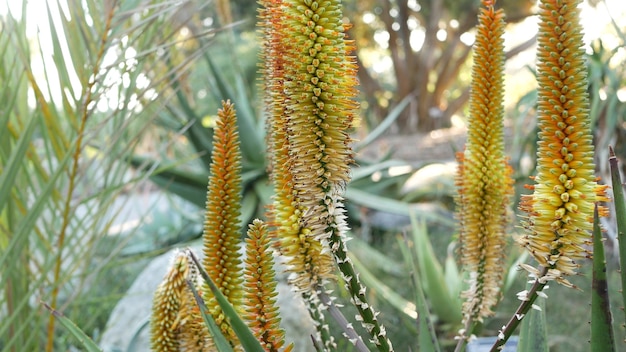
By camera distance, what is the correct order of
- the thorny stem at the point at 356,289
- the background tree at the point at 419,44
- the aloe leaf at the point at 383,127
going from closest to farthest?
1. the thorny stem at the point at 356,289
2. the aloe leaf at the point at 383,127
3. the background tree at the point at 419,44

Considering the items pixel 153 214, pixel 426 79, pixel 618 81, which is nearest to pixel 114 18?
pixel 618 81

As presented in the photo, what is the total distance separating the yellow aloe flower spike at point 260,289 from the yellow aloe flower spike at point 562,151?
0.83ft

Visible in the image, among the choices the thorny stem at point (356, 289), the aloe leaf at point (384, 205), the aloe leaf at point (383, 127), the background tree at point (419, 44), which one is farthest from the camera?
the background tree at point (419, 44)

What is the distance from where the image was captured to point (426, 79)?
14.0 metres

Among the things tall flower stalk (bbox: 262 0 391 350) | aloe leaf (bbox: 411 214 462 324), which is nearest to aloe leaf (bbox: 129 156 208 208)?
aloe leaf (bbox: 411 214 462 324)

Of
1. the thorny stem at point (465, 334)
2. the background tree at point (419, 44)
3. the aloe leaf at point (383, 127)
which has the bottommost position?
the thorny stem at point (465, 334)

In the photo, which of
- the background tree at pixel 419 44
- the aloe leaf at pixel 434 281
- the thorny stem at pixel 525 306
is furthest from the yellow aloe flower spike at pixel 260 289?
the background tree at pixel 419 44

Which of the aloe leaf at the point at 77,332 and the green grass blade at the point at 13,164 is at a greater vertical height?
the green grass blade at the point at 13,164

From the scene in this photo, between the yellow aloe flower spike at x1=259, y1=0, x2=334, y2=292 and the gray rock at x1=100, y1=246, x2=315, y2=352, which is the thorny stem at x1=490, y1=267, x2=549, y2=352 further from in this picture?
the gray rock at x1=100, y1=246, x2=315, y2=352

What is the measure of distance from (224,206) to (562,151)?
1.11 ft

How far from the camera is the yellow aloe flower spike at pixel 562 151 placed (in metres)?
0.63

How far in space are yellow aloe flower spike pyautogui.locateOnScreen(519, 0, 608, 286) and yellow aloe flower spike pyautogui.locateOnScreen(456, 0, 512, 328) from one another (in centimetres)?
18

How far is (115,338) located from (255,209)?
1611mm

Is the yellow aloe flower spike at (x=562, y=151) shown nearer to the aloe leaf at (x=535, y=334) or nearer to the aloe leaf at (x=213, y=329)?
the aloe leaf at (x=535, y=334)
